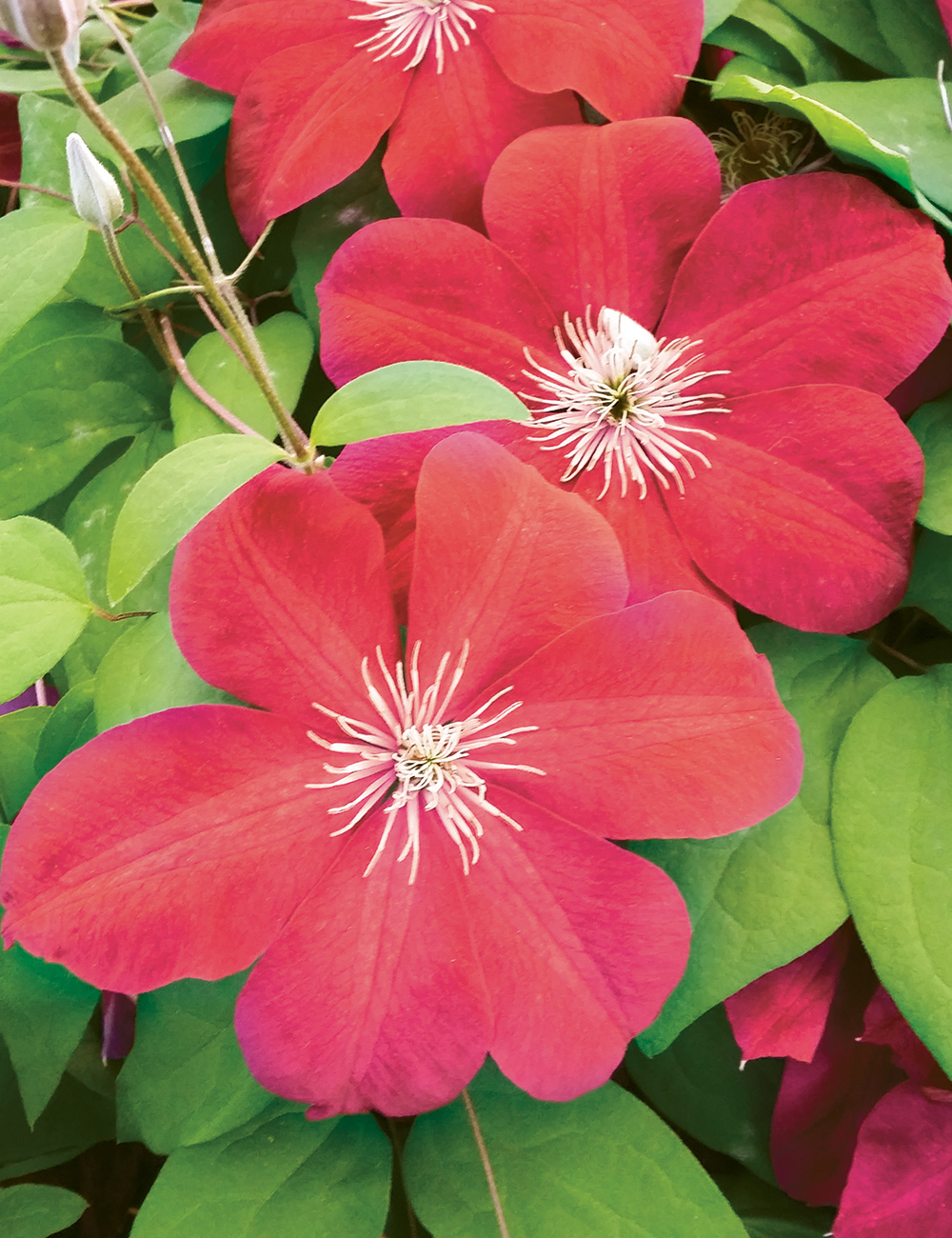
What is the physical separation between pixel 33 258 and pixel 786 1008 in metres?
0.40

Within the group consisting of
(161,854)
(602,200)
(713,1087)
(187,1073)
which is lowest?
(713,1087)

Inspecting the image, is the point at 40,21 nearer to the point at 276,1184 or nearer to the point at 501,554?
the point at 501,554

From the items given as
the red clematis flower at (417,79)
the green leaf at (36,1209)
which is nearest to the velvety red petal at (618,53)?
the red clematis flower at (417,79)

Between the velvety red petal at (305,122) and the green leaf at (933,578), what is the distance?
0.27 meters

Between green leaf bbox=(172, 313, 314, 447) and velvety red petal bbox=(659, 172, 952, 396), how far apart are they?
157 mm

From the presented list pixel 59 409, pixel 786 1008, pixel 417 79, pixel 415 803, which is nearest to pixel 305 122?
pixel 417 79

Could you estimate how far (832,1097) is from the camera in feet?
1.42

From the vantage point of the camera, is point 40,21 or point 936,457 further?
point 936,457

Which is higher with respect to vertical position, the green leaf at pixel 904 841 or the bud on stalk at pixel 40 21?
the bud on stalk at pixel 40 21

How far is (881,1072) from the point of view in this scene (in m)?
0.44

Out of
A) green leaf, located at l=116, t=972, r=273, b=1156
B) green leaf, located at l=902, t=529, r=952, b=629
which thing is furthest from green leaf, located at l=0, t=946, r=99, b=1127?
green leaf, located at l=902, t=529, r=952, b=629

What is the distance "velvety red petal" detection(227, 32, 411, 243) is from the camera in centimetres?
41

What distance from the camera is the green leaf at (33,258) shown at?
1.22ft

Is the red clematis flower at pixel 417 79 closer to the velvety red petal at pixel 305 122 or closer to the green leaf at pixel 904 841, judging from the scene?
the velvety red petal at pixel 305 122
